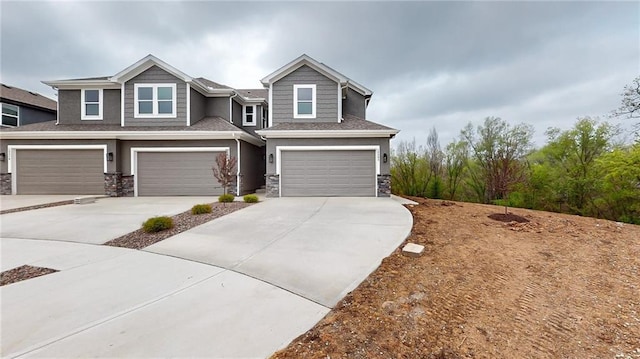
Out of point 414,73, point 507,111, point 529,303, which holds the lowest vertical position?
point 529,303

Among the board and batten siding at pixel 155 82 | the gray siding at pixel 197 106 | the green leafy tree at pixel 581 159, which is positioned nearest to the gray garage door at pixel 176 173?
the board and batten siding at pixel 155 82

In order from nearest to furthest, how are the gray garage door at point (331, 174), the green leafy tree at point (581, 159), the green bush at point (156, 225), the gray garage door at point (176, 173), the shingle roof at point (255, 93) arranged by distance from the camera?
1. the green bush at point (156, 225)
2. the green leafy tree at point (581, 159)
3. the gray garage door at point (331, 174)
4. the gray garage door at point (176, 173)
5. the shingle roof at point (255, 93)

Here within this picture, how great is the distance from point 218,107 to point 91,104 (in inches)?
237

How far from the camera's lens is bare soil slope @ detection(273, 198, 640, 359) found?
7.56 ft

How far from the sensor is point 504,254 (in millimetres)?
4574

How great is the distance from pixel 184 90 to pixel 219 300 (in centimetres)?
1207

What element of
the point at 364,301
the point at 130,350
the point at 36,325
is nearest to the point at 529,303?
the point at 364,301

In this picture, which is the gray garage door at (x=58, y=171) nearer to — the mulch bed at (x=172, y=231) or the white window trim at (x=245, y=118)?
the white window trim at (x=245, y=118)

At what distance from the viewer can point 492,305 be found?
3.01 metres

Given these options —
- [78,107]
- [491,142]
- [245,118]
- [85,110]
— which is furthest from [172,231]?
[491,142]

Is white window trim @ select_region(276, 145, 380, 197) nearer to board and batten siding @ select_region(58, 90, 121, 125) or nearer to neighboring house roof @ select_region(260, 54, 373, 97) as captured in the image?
neighboring house roof @ select_region(260, 54, 373, 97)

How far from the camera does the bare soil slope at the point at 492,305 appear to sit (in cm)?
230

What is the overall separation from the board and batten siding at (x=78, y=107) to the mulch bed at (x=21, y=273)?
11082 millimetres

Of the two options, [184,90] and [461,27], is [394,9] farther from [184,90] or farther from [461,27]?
[184,90]
